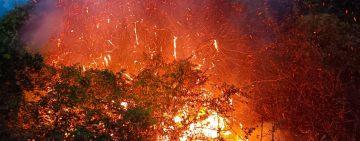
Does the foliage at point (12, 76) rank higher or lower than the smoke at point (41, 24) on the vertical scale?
lower

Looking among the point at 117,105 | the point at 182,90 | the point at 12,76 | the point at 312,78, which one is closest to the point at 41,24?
the point at 12,76

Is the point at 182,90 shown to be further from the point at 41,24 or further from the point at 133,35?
the point at 41,24

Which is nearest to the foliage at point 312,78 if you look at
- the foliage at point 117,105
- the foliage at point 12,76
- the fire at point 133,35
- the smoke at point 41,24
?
the fire at point 133,35

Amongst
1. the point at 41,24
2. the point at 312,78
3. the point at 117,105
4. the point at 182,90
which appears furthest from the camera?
the point at 41,24

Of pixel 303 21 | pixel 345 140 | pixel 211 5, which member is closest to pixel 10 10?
pixel 211 5

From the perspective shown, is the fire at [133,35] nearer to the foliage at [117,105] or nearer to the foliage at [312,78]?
the foliage at [312,78]

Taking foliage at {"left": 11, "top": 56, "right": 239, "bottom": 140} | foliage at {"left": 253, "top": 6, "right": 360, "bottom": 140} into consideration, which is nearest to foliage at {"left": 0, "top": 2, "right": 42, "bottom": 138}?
foliage at {"left": 11, "top": 56, "right": 239, "bottom": 140}

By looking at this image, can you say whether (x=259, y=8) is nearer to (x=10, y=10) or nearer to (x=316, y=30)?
(x=316, y=30)

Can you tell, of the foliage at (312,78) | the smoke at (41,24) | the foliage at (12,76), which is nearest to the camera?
the foliage at (12,76)

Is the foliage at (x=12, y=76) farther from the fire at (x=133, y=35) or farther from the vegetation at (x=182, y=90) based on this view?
the fire at (x=133, y=35)

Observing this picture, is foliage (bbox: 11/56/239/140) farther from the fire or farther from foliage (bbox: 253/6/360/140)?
foliage (bbox: 253/6/360/140)

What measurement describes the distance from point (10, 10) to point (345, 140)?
9032mm

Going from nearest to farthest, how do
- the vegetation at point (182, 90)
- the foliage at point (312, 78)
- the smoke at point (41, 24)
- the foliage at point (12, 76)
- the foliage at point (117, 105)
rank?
the foliage at point (117, 105) → the vegetation at point (182, 90) → the foliage at point (12, 76) → the foliage at point (312, 78) → the smoke at point (41, 24)

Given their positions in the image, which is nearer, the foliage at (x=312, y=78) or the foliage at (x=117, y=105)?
the foliage at (x=117, y=105)
